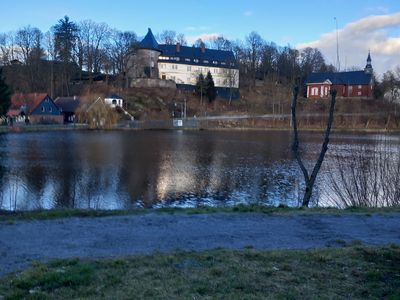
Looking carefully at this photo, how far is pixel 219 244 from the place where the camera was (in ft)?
27.8

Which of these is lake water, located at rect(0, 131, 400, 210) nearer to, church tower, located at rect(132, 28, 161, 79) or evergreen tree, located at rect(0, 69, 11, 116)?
evergreen tree, located at rect(0, 69, 11, 116)

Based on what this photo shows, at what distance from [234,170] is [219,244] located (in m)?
21.5

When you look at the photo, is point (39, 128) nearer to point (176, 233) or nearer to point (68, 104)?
point (68, 104)

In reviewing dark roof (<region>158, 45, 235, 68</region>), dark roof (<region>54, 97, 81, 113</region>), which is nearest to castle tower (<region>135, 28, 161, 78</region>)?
dark roof (<region>158, 45, 235, 68</region>)

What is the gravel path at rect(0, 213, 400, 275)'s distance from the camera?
7992 mm

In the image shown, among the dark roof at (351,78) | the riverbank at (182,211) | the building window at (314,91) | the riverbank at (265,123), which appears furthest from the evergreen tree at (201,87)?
the riverbank at (182,211)

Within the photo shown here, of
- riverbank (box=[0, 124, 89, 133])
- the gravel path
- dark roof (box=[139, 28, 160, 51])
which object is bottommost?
the gravel path

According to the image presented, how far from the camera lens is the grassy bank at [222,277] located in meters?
5.44

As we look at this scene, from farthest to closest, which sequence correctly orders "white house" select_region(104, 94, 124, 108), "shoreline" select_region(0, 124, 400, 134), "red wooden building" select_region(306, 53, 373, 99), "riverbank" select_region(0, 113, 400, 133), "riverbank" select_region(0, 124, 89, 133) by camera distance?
"red wooden building" select_region(306, 53, 373, 99), "white house" select_region(104, 94, 124, 108), "riverbank" select_region(0, 113, 400, 133), "shoreline" select_region(0, 124, 400, 134), "riverbank" select_region(0, 124, 89, 133)

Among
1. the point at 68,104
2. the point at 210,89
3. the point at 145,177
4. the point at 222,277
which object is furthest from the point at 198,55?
the point at 222,277

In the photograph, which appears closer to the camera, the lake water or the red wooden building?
the lake water

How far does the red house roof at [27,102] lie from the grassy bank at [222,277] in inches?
2930

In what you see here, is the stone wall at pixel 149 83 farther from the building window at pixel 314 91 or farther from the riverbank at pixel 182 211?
the riverbank at pixel 182 211

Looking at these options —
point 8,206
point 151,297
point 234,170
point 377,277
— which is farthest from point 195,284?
point 234,170
